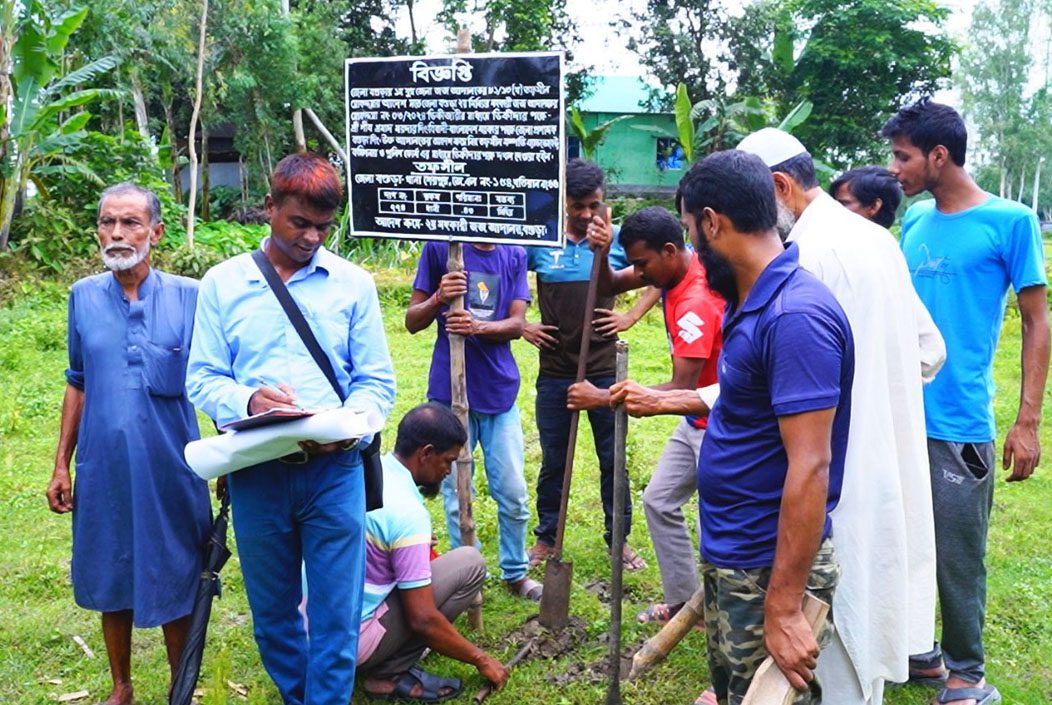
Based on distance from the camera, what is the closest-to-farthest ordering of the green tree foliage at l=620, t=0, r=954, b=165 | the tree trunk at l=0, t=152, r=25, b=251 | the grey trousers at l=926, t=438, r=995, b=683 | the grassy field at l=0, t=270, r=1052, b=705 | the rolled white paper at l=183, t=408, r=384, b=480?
the rolled white paper at l=183, t=408, r=384, b=480
the grey trousers at l=926, t=438, r=995, b=683
the grassy field at l=0, t=270, r=1052, b=705
the tree trunk at l=0, t=152, r=25, b=251
the green tree foliage at l=620, t=0, r=954, b=165

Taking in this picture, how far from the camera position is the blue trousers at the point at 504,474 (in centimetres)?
443

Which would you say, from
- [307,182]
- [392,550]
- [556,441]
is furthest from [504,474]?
[307,182]

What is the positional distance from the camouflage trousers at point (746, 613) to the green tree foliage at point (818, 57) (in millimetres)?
23314

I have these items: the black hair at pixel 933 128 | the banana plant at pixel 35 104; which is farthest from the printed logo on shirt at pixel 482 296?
the banana plant at pixel 35 104

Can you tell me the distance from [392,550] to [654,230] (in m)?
1.64

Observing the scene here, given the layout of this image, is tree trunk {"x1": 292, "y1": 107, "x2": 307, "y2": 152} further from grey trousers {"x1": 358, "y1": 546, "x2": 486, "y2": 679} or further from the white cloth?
the white cloth

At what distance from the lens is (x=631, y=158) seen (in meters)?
28.4

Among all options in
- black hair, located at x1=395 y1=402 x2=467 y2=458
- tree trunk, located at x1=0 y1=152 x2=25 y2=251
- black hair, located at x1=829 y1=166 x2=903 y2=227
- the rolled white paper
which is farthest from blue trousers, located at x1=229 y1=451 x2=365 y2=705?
tree trunk, located at x1=0 y1=152 x2=25 y2=251

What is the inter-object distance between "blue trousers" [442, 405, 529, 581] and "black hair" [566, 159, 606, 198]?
1059 mm

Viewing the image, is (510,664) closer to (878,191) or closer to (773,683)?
(773,683)

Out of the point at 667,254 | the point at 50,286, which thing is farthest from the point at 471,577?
the point at 50,286

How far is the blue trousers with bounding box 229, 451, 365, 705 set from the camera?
3.12 m

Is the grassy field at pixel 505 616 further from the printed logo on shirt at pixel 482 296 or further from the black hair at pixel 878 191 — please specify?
the black hair at pixel 878 191

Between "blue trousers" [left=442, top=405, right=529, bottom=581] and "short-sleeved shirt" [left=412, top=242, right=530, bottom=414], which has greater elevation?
"short-sleeved shirt" [left=412, top=242, right=530, bottom=414]
